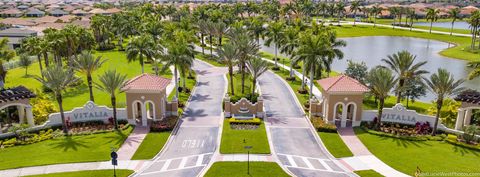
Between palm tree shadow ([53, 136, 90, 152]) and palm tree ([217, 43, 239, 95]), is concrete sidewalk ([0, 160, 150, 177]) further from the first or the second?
palm tree ([217, 43, 239, 95])

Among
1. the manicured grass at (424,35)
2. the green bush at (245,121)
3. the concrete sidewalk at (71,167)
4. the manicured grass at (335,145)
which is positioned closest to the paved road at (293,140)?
the manicured grass at (335,145)

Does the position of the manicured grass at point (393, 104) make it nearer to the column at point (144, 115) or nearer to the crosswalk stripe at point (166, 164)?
the column at point (144, 115)

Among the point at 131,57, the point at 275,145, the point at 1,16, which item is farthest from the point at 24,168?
the point at 1,16

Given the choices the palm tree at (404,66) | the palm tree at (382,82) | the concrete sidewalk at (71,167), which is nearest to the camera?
the concrete sidewalk at (71,167)

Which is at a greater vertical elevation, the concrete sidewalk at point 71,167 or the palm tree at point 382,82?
the palm tree at point 382,82

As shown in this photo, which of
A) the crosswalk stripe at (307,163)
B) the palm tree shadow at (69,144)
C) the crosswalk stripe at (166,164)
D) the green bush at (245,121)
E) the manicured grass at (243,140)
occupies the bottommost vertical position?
the crosswalk stripe at (307,163)

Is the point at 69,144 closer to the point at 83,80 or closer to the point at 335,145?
the point at 335,145
